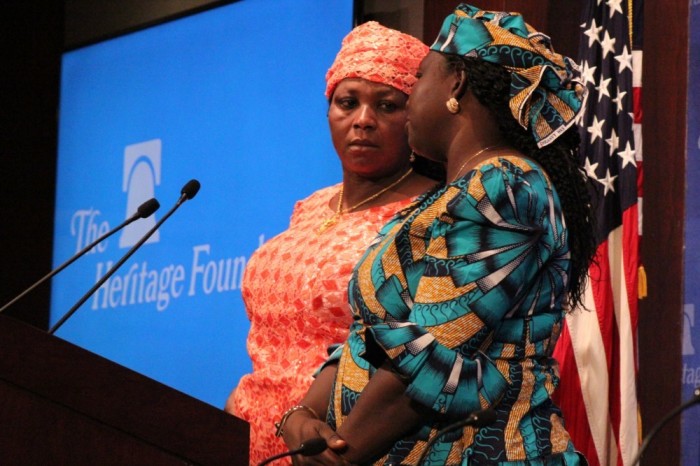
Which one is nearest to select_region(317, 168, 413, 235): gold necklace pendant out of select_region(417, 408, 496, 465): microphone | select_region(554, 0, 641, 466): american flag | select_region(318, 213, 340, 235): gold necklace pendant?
select_region(318, 213, 340, 235): gold necklace pendant

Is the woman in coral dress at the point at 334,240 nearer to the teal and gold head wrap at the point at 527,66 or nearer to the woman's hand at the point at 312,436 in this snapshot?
the woman's hand at the point at 312,436

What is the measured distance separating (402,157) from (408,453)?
1.42 meters

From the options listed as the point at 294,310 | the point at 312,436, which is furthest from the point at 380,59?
the point at 312,436

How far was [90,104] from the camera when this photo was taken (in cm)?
625

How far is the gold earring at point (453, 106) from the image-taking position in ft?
8.34

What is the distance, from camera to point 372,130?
141 inches

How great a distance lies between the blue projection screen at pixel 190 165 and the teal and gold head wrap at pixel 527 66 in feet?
7.27

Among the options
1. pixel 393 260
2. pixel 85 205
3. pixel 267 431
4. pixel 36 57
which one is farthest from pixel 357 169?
pixel 36 57

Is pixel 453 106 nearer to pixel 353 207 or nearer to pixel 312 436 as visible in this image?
pixel 312 436

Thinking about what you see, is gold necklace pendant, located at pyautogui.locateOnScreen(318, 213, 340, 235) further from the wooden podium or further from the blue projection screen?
the wooden podium

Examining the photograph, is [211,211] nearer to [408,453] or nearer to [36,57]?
[36,57]

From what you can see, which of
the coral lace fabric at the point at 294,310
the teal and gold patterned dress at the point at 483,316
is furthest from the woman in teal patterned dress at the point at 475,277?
the coral lace fabric at the point at 294,310

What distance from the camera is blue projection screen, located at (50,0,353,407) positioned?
505 centimetres

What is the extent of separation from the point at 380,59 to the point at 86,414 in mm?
1787
